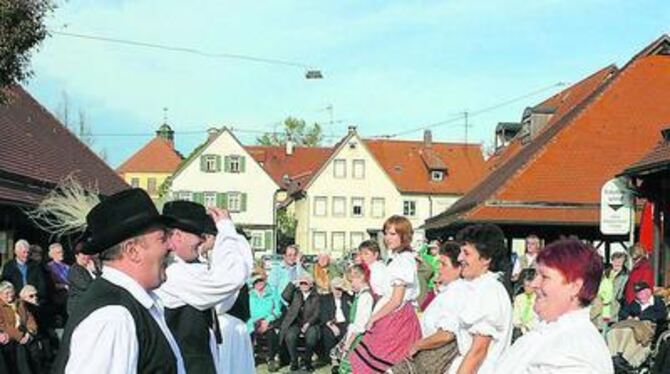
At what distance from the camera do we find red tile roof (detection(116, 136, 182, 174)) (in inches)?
4045

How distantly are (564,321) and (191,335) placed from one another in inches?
78.5

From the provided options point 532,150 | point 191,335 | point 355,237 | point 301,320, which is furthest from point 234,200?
point 191,335

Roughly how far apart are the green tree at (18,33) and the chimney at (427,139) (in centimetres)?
6832

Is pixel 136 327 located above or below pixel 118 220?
below

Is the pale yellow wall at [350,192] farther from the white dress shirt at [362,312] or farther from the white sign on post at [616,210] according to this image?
the white dress shirt at [362,312]

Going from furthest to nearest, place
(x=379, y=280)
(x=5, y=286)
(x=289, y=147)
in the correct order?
(x=289, y=147)
(x=5, y=286)
(x=379, y=280)

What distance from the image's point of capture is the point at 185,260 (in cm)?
561

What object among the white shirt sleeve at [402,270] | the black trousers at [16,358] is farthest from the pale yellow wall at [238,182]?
the white shirt sleeve at [402,270]

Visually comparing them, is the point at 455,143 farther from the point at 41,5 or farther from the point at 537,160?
the point at 41,5

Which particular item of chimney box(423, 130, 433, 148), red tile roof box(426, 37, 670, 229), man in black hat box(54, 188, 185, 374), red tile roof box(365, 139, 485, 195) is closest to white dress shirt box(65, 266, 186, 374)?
man in black hat box(54, 188, 185, 374)

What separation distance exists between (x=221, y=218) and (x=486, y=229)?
1862mm

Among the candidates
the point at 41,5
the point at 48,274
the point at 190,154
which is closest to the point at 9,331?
the point at 48,274

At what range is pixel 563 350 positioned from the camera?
174 inches

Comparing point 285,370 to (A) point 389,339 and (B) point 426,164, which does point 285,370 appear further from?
(B) point 426,164
